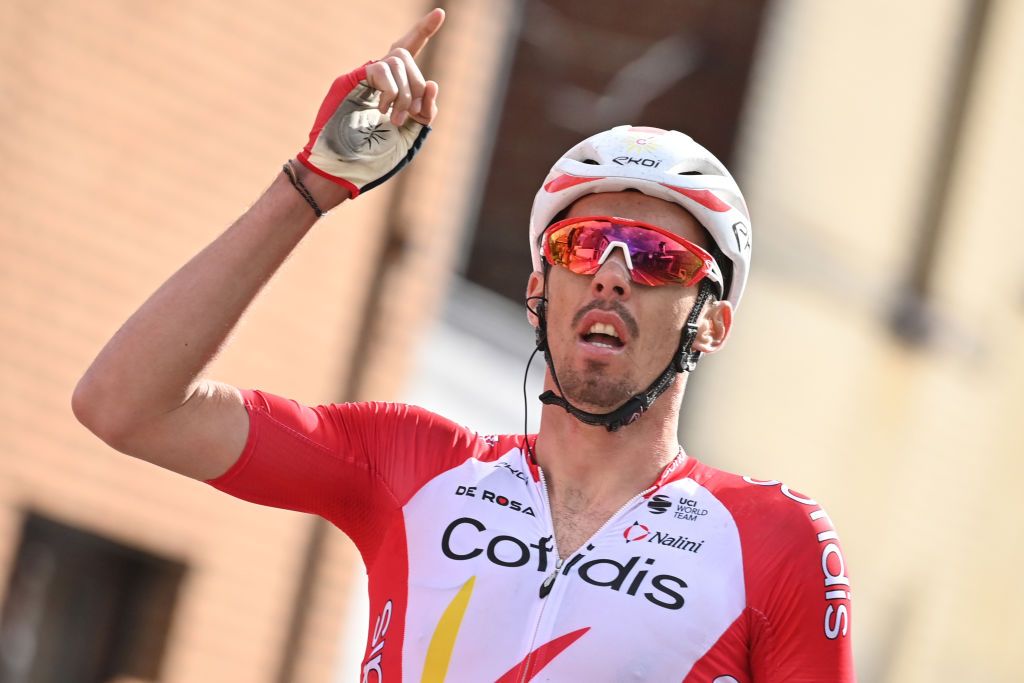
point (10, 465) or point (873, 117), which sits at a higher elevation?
point (873, 117)

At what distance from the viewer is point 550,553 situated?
4012mm

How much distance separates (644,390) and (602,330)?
0.59ft

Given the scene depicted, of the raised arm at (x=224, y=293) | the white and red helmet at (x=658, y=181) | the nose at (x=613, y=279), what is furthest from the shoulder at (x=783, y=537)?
the raised arm at (x=224, y=293)

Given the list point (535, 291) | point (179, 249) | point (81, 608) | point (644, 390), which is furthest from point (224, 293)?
point (81, 608)

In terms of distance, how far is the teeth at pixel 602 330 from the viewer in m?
4.22

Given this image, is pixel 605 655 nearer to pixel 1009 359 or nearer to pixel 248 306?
pixel 248 306

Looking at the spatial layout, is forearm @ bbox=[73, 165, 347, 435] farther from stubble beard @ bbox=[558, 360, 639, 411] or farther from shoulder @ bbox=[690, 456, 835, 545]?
shoulder @ bbox=[690, 456, 835, 545]

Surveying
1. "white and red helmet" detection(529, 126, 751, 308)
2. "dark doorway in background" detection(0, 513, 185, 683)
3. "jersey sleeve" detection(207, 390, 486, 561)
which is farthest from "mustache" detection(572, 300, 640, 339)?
"dark doorway in background" detection(0, 513, 185, 683)

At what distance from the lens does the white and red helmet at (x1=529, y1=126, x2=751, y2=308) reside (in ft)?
14.4

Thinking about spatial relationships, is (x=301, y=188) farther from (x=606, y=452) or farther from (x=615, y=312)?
(x=606, y=452)

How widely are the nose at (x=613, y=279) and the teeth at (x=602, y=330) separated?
0.07 meters

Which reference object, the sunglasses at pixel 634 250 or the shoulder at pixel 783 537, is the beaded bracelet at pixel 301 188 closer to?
the sunglasses at pixel 634 250

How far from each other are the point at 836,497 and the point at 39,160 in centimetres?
733

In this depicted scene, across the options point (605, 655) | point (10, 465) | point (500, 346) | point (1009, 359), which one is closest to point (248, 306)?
point (605, 655)
